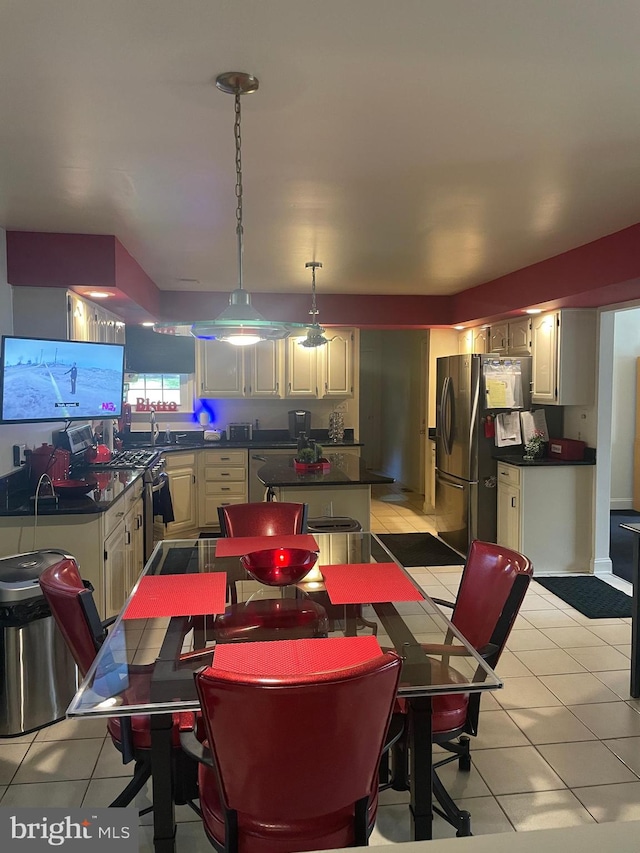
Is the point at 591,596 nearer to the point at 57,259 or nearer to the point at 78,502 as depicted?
the point at 78,502

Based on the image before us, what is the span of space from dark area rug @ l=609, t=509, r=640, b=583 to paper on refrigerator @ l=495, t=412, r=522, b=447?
3.50 feet

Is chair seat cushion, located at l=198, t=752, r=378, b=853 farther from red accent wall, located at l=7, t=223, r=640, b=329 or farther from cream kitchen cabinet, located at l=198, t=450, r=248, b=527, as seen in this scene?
cream kitchen cabinet, located at l=198, t=450, r=248, b=527

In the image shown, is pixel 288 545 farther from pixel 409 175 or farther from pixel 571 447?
pixel 571 447

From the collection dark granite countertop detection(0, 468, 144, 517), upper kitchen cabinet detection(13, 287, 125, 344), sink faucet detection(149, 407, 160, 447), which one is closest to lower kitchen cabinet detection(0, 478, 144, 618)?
dark granite countertop detection(0, 468, 144, 517)

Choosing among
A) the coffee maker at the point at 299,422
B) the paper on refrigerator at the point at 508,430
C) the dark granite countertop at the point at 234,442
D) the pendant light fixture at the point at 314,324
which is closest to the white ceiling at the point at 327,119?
the pendant light fixture at the point at 314,324

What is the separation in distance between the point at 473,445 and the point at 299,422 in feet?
7.26

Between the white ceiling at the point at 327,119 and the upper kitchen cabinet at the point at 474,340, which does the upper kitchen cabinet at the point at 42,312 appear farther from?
the upper kitchen cabinet at the point at 474,340

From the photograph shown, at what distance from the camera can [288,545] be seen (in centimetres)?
275

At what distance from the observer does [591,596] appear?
4.37 metres

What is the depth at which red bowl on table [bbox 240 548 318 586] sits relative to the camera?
7.57ft

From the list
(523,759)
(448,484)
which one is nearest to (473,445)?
(448,484)

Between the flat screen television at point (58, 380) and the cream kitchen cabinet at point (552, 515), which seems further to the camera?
the cream kitchen cabinet at point (552, 515)

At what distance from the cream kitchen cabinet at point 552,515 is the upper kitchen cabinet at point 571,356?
0.57 m

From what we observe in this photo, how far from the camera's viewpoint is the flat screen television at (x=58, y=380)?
324cm
